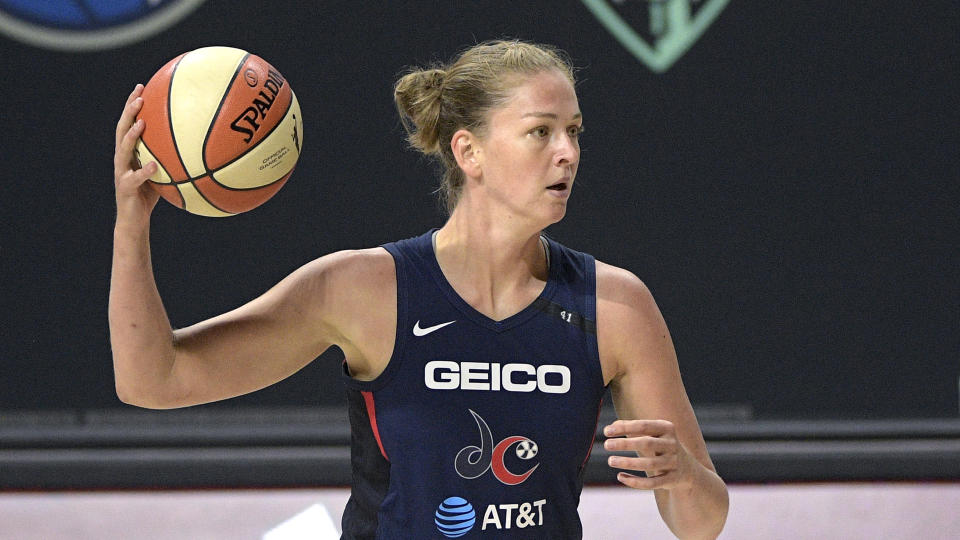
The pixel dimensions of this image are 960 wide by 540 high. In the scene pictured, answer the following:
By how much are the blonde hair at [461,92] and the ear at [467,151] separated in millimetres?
16

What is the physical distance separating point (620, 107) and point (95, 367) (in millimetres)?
2011

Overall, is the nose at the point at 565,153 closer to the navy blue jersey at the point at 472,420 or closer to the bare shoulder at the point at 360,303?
the navy blue jersey at the point at 472,420

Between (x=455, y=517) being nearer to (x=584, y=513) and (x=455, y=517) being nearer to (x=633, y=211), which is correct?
(x=584, y=513)

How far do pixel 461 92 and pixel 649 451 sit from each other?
0.72 meters

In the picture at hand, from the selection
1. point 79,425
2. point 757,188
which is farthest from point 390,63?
point 79,425

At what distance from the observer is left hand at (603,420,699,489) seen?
1609 mm

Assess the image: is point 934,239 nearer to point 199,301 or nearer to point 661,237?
point 661,237

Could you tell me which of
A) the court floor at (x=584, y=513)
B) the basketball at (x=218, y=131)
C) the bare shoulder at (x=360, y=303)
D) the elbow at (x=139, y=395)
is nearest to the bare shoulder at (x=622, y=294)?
the bare shoulder at (x=360, y=303)

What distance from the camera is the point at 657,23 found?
385cm

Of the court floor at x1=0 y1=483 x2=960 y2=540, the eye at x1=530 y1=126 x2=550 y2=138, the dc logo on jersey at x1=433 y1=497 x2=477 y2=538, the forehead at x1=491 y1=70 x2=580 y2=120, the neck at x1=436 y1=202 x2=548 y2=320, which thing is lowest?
the court floor at x1=0 y1=483 x2=960 y2=540

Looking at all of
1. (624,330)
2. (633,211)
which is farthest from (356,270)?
(633,211)

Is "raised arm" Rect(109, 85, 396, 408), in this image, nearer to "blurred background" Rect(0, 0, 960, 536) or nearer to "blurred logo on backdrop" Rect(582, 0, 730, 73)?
"blurred background" Rect(0, 0, 960, 536)

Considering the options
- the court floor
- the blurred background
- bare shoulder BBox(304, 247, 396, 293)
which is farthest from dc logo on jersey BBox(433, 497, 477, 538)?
the blurred background

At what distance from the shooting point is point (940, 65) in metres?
3.91
